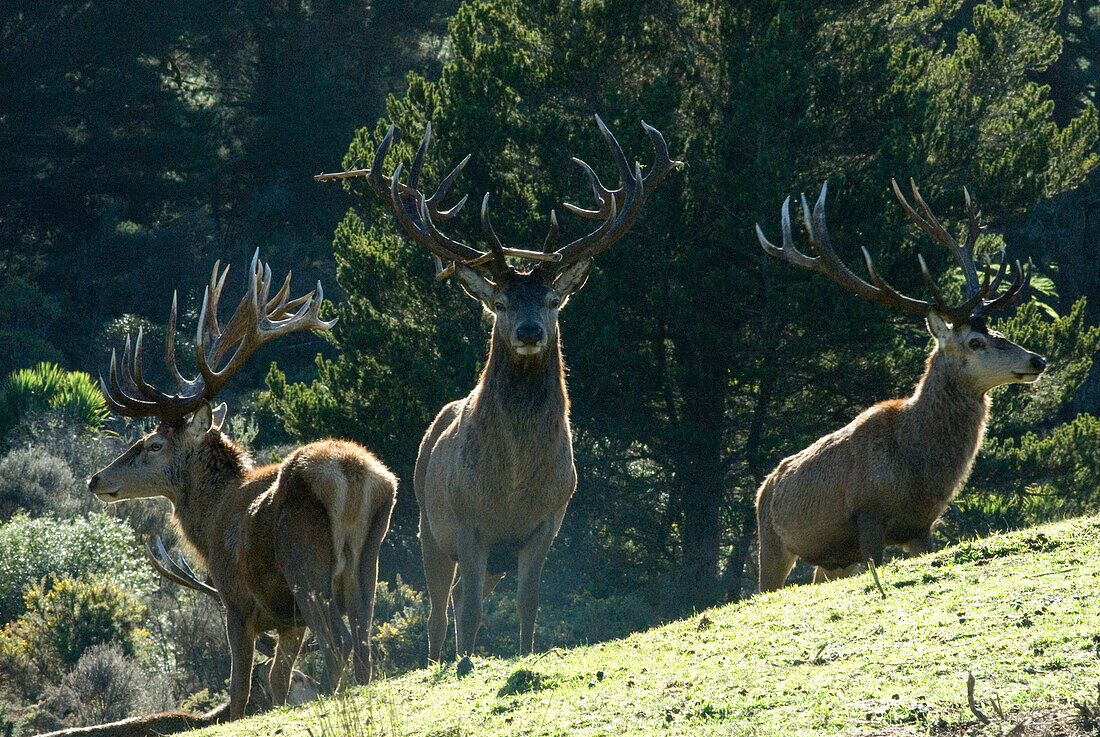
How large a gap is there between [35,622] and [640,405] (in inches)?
334

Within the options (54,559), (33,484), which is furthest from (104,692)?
(33,484)

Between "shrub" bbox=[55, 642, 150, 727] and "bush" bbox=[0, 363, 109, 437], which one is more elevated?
"bush" bbox=[0, 363, 109, 437]

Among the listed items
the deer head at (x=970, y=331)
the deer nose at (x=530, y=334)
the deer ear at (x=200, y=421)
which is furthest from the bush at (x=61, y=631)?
the deer head at (x=970, y=331)

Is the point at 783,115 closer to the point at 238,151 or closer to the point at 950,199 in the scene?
the point at 950,199

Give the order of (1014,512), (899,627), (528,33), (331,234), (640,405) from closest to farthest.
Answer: (899,627) → (1014,512) → (640,405) → (528,33) → (331,234)

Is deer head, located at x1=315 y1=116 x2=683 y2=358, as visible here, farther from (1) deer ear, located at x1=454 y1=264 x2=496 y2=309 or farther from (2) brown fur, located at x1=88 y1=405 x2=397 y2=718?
(2) brown fur, located at x1=88 y1=405 x2=397 y2=718

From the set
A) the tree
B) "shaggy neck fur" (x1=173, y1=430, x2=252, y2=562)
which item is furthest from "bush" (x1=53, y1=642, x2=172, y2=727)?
"shaggy neck fur" (x1=173, y1=430, x2=252, y2=562)

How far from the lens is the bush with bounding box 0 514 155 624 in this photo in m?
15.7

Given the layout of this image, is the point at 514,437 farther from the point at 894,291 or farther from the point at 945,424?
the point at 894,291

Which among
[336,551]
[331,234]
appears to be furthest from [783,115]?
[331,234]

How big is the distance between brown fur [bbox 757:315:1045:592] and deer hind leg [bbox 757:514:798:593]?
0.11m

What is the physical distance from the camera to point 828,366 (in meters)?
16.1

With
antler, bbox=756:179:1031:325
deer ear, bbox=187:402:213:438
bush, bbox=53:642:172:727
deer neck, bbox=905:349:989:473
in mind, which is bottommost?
bush, bbox=53:642:172:727

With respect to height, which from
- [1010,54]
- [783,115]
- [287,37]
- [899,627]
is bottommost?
[899,627]
